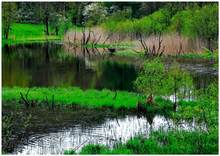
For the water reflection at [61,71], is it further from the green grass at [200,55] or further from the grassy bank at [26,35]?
the grassy bank at [26,35]

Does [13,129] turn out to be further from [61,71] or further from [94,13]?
[94,13]

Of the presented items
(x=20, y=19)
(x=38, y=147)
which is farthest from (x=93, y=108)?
(x=20, y=19)

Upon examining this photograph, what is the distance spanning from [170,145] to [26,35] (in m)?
88.4

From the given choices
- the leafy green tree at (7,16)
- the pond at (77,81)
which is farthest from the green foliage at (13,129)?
the leafy green tree at (7,16)

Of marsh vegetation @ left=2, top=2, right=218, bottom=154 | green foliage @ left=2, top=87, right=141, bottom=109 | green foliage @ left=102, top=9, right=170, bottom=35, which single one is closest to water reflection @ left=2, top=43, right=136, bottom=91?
marsh vegetation @ left=2, top=2, right=218, bottom=154

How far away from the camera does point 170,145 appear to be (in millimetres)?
25344

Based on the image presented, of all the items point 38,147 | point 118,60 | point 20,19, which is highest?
point 20,19

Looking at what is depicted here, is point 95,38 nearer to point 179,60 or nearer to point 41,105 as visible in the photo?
point 179,60

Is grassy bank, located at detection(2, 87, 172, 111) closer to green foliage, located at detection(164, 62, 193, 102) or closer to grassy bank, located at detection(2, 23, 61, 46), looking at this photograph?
green foliage, located at detection(164, 62, 193, 102)

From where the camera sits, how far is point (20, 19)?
126 m

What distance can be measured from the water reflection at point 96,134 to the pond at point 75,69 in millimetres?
12552

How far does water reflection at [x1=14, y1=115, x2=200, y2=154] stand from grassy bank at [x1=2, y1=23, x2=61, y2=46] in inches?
2678

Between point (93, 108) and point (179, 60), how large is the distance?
102ft

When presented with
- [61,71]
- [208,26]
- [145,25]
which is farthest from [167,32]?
[61,71]
